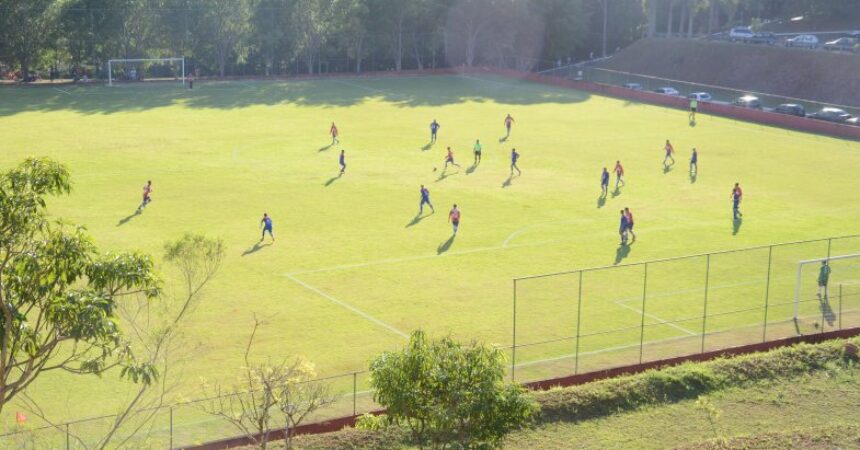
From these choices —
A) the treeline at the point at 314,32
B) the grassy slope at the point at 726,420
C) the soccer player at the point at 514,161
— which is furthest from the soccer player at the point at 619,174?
the treeline at the point at 314,32

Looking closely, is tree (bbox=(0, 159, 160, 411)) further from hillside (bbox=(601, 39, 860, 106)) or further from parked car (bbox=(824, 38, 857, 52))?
parked car (bbox=(824, 38, 857, 52))

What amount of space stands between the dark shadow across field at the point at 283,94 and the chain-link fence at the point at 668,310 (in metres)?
50.8

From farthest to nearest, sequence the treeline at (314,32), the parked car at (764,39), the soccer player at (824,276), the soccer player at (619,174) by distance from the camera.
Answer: the parked car at (764,39)
the treeline at (314,32)
the soccer player at (619,174)
the soccer player at (824,276)

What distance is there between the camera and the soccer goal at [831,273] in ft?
114

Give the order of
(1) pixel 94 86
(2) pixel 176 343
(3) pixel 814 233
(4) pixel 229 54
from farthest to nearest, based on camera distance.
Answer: (4) pixel 229 54
(1) pixel 94 86
(3) pixel 814 233
(2) pixel 176 343

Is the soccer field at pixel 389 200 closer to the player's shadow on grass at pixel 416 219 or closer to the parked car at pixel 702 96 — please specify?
the player's shadow on grass at pixel 416 219

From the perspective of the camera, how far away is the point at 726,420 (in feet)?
88.5

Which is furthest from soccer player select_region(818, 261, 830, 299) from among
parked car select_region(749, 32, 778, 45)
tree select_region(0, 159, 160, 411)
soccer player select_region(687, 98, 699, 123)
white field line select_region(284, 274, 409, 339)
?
parked car select_region(749, 32, 778, 45)

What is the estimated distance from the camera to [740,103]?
8344cm

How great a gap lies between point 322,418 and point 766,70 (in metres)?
81.4

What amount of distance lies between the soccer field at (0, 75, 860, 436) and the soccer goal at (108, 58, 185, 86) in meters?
9.05

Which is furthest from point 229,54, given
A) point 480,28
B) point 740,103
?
point 740,103

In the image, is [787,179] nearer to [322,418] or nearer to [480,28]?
[322,418]

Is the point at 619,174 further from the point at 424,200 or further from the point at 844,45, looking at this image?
the point at 844,45
